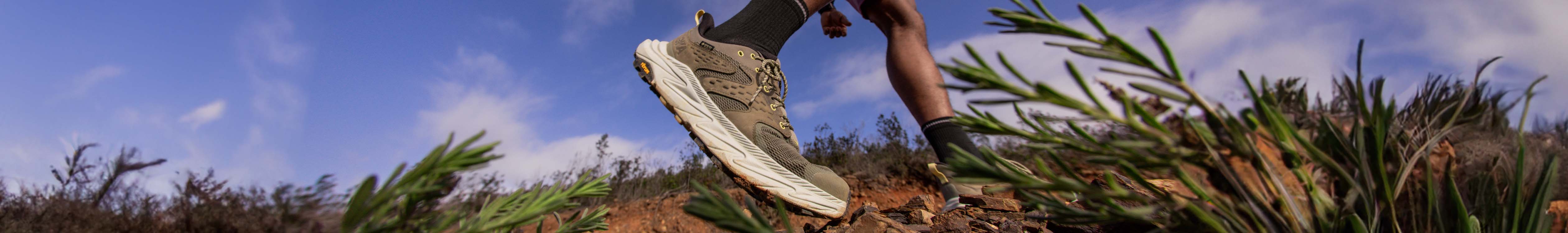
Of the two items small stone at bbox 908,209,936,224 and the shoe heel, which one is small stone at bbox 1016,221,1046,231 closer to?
small stone at bbox 908,209,936,224

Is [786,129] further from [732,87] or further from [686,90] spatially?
[686,90]

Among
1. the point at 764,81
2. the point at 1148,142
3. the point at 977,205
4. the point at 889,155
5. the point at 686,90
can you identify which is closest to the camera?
the point at 1148,142

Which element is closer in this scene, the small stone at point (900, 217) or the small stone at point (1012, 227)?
the small stone at point (1012, 227)

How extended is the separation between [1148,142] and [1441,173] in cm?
22

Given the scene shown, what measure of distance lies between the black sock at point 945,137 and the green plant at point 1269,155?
178cm

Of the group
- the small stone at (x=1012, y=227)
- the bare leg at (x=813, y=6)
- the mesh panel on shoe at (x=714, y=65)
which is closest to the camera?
the small stone at (x=1012, y=227)

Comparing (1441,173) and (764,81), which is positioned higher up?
(764,81)

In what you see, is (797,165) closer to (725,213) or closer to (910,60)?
(910,60)

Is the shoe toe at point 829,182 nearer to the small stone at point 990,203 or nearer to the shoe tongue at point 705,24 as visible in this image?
the small stone at point 990,203

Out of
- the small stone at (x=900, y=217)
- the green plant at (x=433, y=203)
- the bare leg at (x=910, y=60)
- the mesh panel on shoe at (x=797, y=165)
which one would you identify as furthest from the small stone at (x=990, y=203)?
the green plant at (x=433, y=203)

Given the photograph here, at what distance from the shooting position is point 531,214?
1.81 ft

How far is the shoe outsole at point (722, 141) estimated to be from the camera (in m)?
1.95

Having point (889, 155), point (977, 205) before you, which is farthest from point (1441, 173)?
point (889, 155)

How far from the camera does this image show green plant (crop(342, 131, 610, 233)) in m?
0.46
